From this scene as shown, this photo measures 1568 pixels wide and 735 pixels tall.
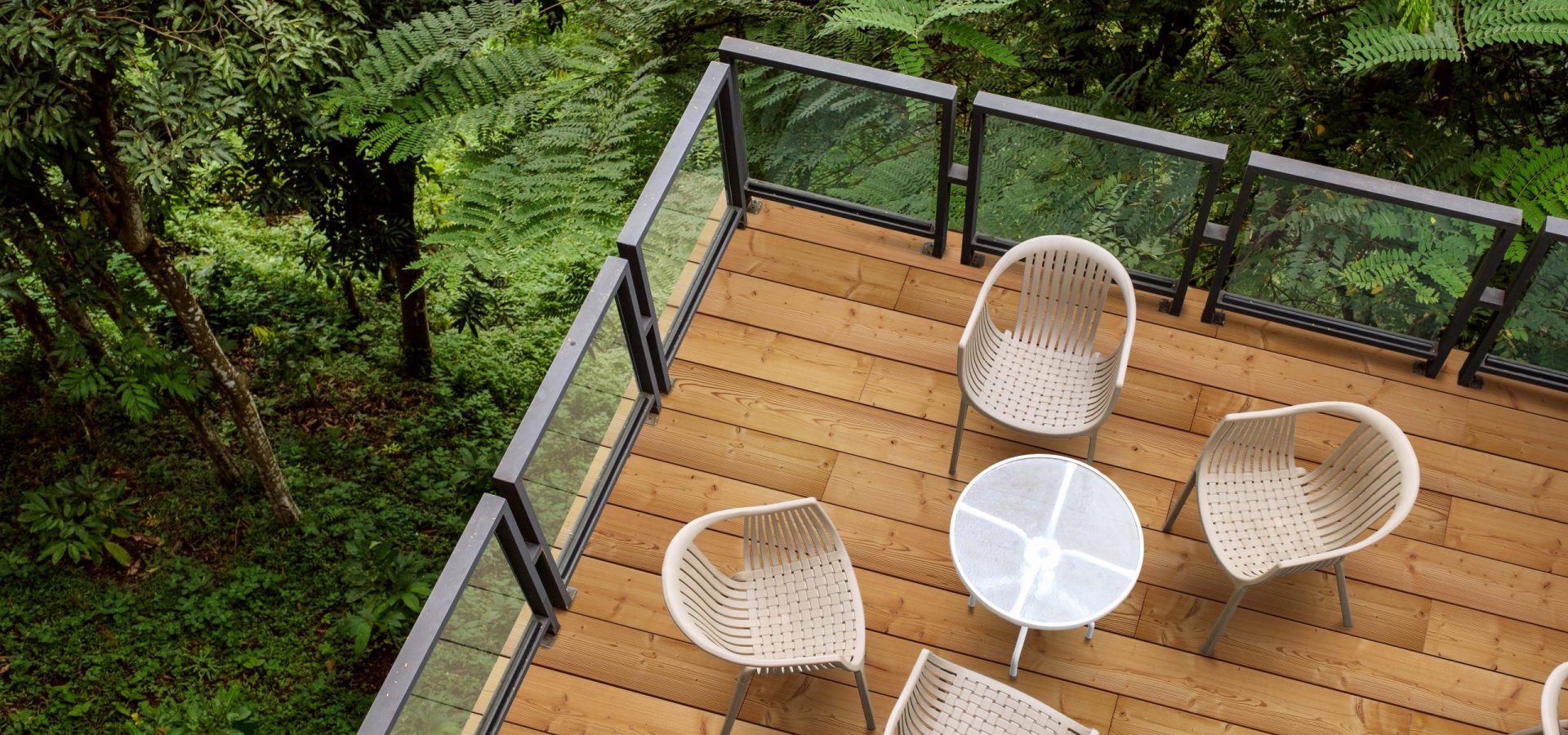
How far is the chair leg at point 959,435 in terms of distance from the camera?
14.1ft

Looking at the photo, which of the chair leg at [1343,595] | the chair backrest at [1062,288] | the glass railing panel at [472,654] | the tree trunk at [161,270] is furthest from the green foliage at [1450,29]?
the tree trunk at [161,270]

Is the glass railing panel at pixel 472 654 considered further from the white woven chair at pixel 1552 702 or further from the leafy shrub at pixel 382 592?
the leafy shrub at pixel 382 592

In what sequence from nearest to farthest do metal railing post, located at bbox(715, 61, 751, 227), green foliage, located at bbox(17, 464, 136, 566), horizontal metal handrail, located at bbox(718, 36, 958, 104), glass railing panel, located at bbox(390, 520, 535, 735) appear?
glass railing panel, located at bbox(390, 520, 535, 735), horizontal metal handrail, located at bbox(718, 36, 958, 104), metal railing post, located at bbox(715, 61, 751, 227), green foliage, located at bbox(17, 464, 136, 566)

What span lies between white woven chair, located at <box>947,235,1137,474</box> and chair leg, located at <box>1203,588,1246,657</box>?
758 millimetres

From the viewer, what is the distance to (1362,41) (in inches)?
172

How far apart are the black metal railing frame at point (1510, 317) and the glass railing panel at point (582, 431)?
3476 millimetres

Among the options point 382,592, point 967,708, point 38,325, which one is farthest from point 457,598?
point 38,325

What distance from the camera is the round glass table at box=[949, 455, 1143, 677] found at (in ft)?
12.5

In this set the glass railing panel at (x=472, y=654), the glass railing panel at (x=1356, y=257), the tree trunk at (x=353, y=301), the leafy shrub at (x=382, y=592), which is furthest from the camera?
the tree trunk at (x=353, y=301)

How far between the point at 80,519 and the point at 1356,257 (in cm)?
780

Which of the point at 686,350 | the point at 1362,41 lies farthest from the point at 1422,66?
the point at 686,350

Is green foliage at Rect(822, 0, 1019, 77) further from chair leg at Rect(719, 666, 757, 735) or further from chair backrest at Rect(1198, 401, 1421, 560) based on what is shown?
chair leg at Rect(719, 666, 757, 735)

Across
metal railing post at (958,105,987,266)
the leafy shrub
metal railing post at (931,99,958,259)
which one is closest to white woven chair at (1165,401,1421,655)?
metal railing post at (958,105,987,266)

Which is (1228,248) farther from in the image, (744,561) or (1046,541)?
(744,561)
